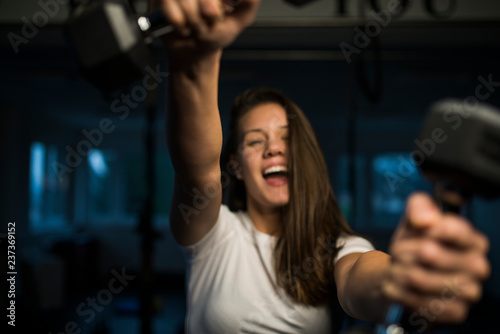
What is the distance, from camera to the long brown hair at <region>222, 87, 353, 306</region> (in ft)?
3.72

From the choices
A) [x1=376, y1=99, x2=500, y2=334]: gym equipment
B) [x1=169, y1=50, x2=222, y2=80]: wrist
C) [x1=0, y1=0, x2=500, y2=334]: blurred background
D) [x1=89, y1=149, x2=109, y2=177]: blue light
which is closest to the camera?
[x1=376, y1=99, x2=500, y2=334]: gym equipment

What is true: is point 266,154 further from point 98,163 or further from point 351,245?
point 98,163

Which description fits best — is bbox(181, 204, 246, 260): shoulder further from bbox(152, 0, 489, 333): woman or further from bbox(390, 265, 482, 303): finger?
bbox(390, 265, 482, 303): finger

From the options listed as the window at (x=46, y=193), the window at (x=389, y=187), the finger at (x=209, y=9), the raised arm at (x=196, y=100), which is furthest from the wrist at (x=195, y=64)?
the window at (x=389, y=187)

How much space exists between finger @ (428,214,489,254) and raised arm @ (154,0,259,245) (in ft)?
1.17

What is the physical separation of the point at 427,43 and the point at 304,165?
10.4 ft

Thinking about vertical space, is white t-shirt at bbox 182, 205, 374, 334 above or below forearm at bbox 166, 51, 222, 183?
below

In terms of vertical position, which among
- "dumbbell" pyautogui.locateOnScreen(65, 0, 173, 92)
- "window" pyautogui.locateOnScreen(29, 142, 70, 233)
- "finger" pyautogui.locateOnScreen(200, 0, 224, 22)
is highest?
"finger" pyautogui.locateOnScreen(200, 0, 224, 22)

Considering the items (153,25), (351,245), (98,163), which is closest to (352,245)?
(351,245)

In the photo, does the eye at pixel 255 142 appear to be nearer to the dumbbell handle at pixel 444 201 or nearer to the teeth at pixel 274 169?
the teeth at pixel 274 169

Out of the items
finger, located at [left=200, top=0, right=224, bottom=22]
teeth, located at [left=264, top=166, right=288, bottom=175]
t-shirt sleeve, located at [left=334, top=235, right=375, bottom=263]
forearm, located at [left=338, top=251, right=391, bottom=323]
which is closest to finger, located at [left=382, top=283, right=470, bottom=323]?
forearm, located at [left=338, top=251, right=391, bottom=323]

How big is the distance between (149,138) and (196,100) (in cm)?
135

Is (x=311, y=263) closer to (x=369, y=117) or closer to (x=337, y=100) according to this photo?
(x=337, y=100)

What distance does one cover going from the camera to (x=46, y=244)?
19.5 feet
